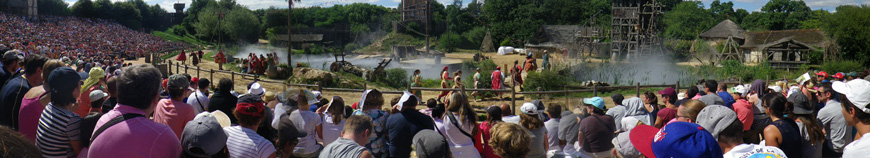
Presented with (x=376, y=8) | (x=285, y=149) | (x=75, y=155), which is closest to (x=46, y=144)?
(x=75, y=155)

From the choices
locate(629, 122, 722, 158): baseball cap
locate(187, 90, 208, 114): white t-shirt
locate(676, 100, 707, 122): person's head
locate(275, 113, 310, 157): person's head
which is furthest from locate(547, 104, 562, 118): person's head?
locate(187, 90, 208, 114): white t-shirt

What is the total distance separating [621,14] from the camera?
40.5 meters

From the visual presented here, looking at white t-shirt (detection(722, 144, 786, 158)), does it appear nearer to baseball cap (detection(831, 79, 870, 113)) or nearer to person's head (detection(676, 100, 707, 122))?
baseball cap (detection(831, 79, 870, 113))

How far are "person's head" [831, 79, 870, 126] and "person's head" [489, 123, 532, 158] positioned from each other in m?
2.00

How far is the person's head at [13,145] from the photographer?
1.59 metres

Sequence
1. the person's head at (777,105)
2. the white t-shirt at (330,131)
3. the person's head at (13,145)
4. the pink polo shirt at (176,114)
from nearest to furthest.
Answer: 1. the person's head at (13,145)
2. the pink polo shirt at (176,114)
3. the person's head at (777,105)
4. the white t-shirt at (330,131)

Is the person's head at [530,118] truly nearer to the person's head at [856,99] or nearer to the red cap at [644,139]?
the red cap at [644,139]

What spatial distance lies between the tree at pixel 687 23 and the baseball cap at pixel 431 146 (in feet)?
182

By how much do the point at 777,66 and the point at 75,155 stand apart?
3206 cm

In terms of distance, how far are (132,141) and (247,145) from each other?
89 centimetres

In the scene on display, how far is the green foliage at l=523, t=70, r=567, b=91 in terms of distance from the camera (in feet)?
54.5

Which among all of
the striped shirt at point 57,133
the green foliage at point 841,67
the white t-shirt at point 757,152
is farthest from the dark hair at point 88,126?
the green foliage at point 841,67

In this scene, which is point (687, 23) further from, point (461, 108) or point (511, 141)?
point (511, 141)

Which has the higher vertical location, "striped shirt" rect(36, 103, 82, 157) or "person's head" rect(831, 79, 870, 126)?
"person's head" rect(831, 79, 870, 126)
